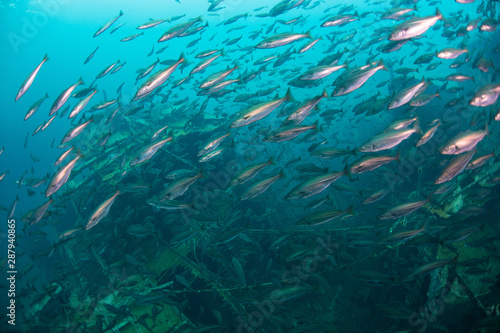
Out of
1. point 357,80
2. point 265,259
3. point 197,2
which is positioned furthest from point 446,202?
point 197,2

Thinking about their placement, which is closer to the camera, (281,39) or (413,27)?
(413,27)

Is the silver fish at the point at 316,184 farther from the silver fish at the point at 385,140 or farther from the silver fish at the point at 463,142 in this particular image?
the silver fish at the point at 463,142

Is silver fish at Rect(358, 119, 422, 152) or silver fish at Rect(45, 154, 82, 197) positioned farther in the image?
silver fish at Rect(45, 154, 82, 197)

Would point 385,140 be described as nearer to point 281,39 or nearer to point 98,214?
point 281,39

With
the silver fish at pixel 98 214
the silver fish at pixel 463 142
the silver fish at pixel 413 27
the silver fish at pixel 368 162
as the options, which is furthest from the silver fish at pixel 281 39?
the silver fish at pixel 98 214

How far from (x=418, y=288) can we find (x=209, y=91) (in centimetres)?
677

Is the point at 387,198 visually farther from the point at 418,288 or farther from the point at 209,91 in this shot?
the point at 209,91

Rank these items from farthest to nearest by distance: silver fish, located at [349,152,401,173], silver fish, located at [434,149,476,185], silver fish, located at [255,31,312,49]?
1. silver fish, located at [255,31,312,49]
2. silver fish, located at [349,152,401,173]
3. silver fish, located at [434,149,476,185]

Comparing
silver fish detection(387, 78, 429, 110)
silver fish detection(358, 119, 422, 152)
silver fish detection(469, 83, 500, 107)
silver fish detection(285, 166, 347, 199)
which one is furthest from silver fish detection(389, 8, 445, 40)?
silver fish detection(285, 166, 347, 199)

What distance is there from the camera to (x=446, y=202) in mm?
6656

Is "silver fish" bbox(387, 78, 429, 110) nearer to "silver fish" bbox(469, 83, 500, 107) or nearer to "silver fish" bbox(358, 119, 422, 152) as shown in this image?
"silver fish" bbox(358, 119, 422, 152)

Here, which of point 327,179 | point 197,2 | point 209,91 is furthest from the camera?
point 197,2

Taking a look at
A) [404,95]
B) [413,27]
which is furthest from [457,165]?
[413,27]

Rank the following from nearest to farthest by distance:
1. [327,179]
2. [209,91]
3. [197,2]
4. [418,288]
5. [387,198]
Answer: [327,179], [418,288], [209,91], [387,198], [197,2]
